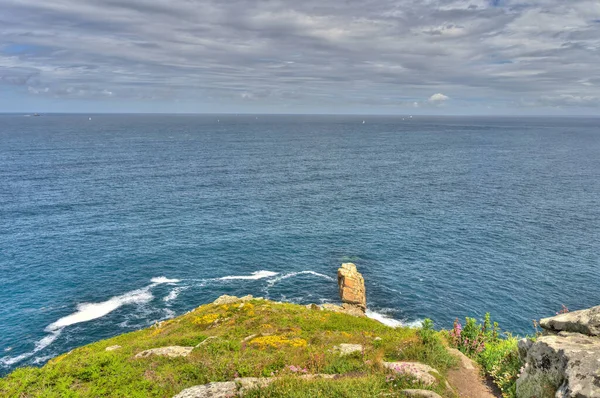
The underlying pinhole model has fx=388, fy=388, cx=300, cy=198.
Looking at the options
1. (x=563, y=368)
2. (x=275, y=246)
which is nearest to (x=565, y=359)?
(x=563, y=368)

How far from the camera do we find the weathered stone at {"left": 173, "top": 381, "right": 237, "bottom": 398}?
17.1 meters

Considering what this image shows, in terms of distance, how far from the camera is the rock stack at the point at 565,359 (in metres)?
14.6

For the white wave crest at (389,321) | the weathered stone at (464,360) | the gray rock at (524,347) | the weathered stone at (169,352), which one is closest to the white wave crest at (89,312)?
the white wave crest at (389,321)

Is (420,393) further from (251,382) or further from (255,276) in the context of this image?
(255,276)

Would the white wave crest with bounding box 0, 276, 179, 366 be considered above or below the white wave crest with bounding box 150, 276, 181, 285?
below

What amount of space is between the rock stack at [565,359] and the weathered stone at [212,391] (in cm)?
1323

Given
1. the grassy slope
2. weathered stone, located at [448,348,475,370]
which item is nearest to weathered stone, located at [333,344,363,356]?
the grassy slope

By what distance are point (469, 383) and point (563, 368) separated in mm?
6562

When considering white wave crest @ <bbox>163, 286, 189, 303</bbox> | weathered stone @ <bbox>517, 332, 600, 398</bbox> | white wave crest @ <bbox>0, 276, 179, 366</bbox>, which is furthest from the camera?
white wave crest @ <bbox>163, 286, 189, 303</bbox>

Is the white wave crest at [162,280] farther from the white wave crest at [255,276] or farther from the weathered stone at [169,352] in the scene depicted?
the weathered stone at [169,352]

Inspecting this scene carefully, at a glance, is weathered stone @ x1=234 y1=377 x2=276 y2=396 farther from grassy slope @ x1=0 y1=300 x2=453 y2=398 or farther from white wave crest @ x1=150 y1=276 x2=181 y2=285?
white wave crest @ x1=150 y1=276 x2=181 y2=285

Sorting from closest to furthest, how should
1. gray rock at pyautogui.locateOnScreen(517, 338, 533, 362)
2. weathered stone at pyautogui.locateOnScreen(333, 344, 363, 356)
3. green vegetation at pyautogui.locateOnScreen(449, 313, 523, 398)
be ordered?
gray rock at pyautogui.locateOnScreen(517, 338, 533, 362) → green vegetation at pyautogui.locateOnScreen(449, 313, 523, 398) → weathered stone at pyautogui.locateOnScreen(333, 344, 363, 356)

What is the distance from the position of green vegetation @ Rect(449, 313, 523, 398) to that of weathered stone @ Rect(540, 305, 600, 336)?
299 centimetres

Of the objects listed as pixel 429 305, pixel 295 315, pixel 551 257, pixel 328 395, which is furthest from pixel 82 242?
pixel 551 257
